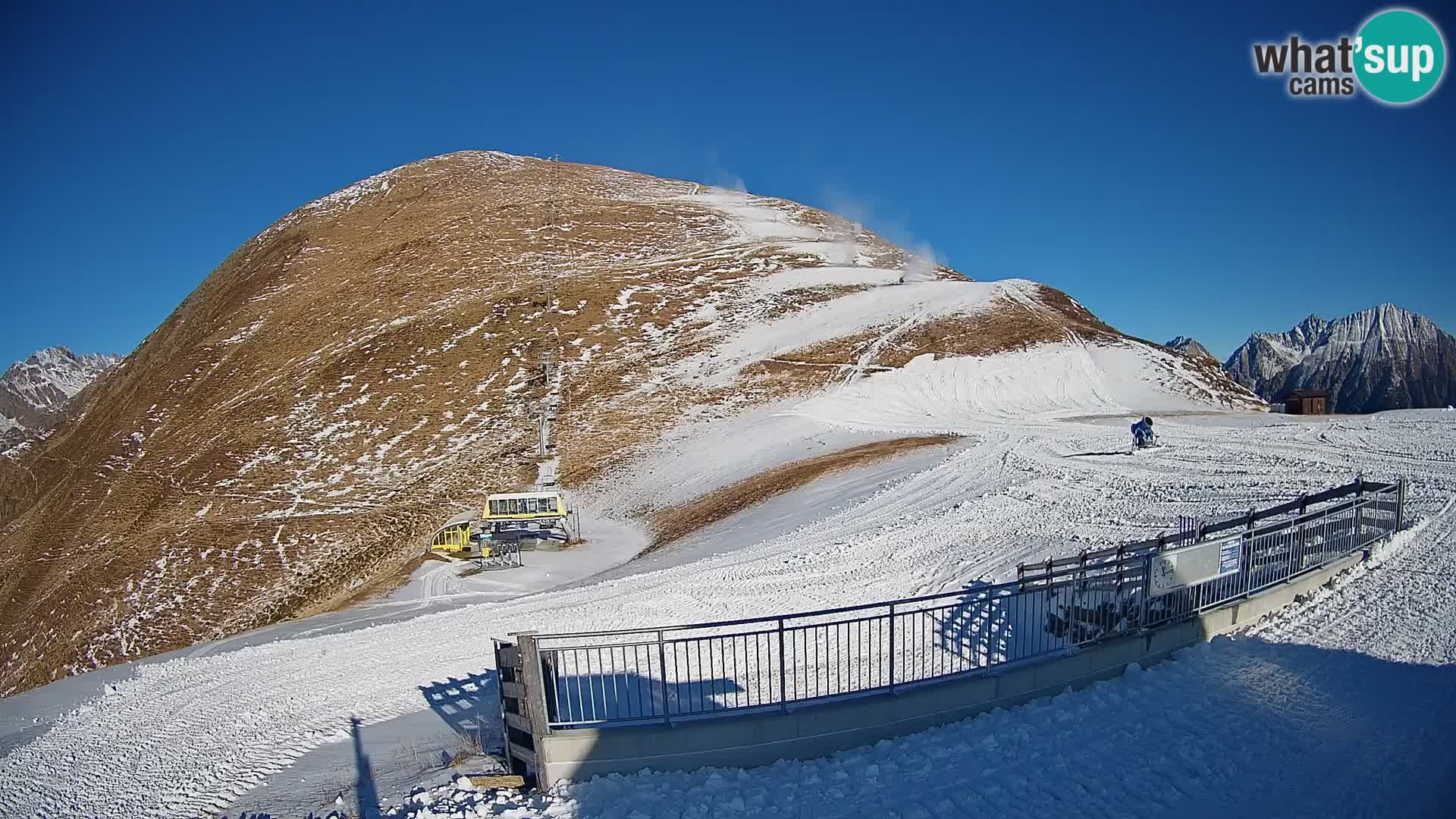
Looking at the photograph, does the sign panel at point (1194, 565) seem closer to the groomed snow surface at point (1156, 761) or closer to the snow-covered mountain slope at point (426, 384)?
the groomed snow surface at point (1156, 761)

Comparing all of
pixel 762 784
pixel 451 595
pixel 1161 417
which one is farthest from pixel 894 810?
pixel 1161 417

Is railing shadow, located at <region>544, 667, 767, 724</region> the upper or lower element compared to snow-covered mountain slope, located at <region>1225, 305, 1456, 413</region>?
lower

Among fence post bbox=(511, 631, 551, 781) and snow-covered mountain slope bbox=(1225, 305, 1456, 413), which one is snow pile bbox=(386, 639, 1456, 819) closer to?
fence post bbox=(511, 631, 551, 781)

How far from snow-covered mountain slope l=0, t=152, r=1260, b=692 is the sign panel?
26.8 meters

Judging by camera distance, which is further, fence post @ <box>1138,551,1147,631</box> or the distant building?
the distant building

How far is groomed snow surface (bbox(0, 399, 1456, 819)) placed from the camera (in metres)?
7.54

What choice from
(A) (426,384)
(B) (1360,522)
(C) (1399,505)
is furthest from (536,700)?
(A) (426,384)

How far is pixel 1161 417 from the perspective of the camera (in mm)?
37094

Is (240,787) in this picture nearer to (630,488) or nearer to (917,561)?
(917,561)

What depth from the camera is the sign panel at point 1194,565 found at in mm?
9891

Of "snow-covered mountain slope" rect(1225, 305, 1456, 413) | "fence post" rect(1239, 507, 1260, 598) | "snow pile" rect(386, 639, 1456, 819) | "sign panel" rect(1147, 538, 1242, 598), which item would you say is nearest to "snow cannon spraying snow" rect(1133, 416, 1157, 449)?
"fence post" rect(1239, 507, 1260, 598)

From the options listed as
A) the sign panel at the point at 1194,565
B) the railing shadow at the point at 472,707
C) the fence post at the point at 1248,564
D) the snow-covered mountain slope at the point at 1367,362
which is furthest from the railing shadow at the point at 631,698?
the snow-covered mountain slope at the point at 1367,362

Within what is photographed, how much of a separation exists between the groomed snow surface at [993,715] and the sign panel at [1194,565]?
102cm

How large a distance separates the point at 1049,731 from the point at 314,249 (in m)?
82.6
